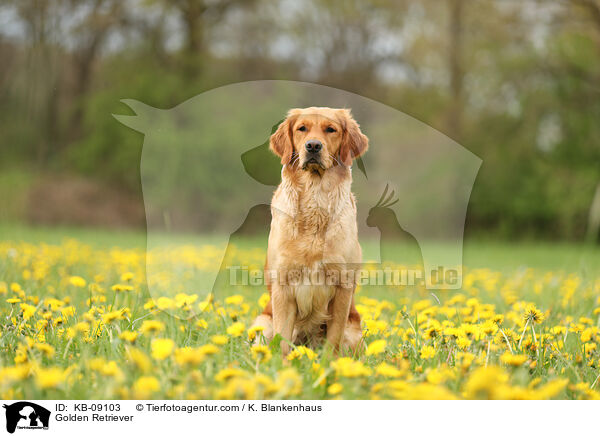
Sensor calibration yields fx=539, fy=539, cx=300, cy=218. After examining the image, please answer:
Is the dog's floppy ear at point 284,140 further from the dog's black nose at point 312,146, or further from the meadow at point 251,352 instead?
the meadow at point 251,352

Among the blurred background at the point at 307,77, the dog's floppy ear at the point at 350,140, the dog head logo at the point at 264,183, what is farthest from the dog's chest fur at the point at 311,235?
the blurred background at the point at 307,77

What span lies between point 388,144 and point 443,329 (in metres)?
1.38

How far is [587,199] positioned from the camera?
10.6 metres

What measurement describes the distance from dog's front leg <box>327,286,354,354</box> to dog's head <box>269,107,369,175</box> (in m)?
0.56

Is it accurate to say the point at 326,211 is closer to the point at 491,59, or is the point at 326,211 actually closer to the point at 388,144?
the point at 388,144

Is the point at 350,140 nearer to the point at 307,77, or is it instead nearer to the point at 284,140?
the point at 284,140

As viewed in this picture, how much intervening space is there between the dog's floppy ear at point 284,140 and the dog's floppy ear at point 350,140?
24 cm

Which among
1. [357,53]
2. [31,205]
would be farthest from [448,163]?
[31,205]

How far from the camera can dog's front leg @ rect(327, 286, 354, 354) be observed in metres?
2.46

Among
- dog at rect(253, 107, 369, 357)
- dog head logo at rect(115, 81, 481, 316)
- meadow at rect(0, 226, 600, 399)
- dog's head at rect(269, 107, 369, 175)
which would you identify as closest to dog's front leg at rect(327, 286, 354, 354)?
dog at rect(253, 107, 369, 357)

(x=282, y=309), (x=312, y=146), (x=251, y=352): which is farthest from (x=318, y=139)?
(x=251, y=352)

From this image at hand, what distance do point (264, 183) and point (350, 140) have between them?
530 mm
